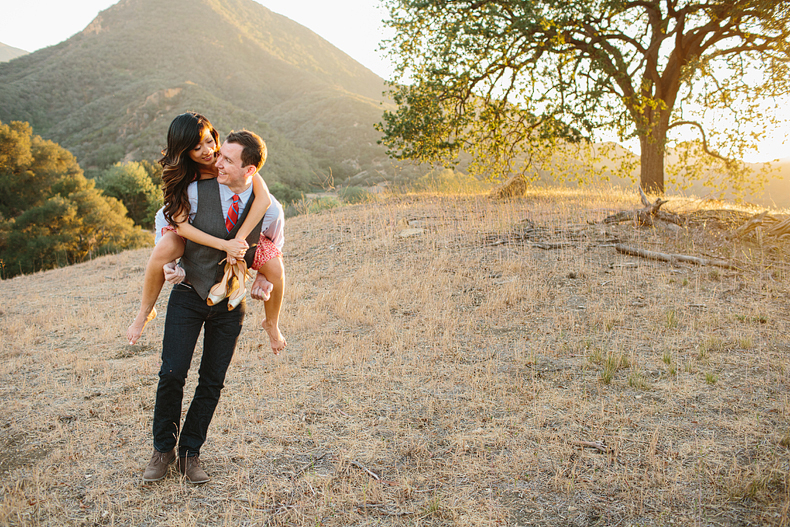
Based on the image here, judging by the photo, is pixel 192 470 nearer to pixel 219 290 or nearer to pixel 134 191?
pixel 219 290

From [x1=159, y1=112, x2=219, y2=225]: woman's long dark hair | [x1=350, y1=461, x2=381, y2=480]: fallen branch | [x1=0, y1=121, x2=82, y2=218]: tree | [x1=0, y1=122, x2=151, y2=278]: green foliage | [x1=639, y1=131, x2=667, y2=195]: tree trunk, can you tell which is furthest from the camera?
[x1=0, y1=121, x2=82, y2=218]: tree

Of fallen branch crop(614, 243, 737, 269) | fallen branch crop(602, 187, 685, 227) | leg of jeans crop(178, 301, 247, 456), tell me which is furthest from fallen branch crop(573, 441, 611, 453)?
fallen branch crop(602, 187, 685, 227)

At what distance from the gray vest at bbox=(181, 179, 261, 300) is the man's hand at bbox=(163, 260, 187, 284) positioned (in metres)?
0.07

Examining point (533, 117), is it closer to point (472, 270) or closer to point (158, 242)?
point (472, 270)

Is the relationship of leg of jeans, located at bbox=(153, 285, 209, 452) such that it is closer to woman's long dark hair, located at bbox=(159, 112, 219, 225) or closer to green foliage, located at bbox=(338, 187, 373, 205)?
woman's long dark hair, located at bbox=(159, 112, 219, 225)

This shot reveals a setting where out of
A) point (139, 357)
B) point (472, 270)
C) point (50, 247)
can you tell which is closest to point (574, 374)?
point (472, 270)

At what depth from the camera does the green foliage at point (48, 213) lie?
23219 millimetres

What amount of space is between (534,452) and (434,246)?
585 cm

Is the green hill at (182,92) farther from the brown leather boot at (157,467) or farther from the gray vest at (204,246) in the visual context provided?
the brown leather boot at (157,467)

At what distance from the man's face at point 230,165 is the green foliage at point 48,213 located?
2209cm

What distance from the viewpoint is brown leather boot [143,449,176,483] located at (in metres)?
2.91

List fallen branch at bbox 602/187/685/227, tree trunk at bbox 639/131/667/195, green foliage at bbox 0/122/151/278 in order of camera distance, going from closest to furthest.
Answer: fallen branch at bbox 602/187/685/227 < tree trunk at bbox 639/131/667/195 < green foliage at bbox 0/122/151/278

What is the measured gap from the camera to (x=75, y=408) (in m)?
4.21

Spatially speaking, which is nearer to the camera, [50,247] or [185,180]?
[185,180]
